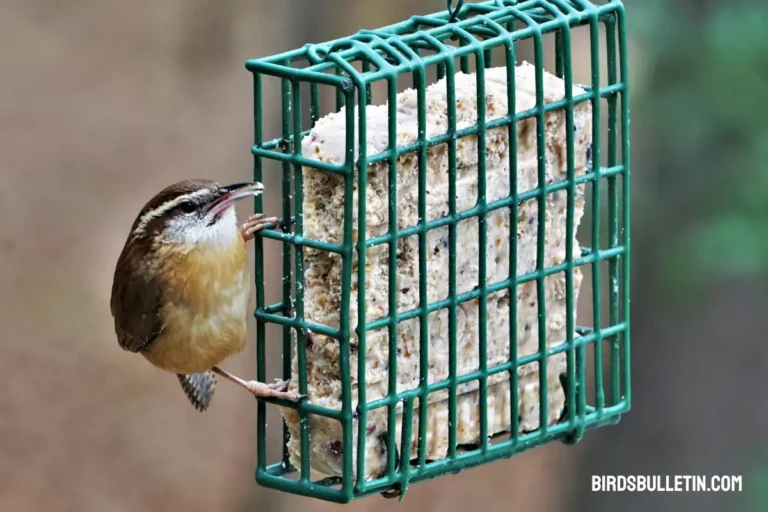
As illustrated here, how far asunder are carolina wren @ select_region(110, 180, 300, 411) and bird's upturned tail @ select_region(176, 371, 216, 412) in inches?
20.7

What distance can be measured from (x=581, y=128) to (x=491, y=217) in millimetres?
455

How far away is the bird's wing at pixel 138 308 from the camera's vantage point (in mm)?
4828

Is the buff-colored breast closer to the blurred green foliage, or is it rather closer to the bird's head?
the bird's head

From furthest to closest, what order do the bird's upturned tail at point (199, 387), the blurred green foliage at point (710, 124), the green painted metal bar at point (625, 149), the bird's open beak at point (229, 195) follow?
the blurred green foliage at point (710, 124), the bird's upturned tail at point (199, 387), the green painted metal bar at point (625, 149), the bird's open beak at point (229, 195)

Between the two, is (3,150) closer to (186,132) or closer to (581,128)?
(186,132)

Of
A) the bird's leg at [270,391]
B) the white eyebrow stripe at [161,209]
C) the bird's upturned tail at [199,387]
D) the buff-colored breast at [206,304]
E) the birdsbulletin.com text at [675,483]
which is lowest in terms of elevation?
the birdsbulletin.com text at [675,483]

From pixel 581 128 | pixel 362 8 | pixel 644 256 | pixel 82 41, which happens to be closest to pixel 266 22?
pixel 362 8

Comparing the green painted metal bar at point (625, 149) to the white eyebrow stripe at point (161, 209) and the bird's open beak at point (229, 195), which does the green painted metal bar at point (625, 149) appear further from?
the white eyebrow stripe at point (161, 209)

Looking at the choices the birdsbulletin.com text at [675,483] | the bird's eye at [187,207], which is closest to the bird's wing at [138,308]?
the bird's eye at [187,207]

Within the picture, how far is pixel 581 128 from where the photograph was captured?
4.82 metres

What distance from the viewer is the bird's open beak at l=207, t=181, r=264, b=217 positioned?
4.40 m

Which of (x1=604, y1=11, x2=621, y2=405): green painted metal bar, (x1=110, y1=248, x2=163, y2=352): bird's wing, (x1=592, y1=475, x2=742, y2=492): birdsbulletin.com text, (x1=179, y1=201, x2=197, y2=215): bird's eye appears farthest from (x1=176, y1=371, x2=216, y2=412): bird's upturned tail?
(x1=592, y1=475, x2=742, y2=492): birdsbulletin.com text

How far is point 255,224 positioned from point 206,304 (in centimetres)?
38

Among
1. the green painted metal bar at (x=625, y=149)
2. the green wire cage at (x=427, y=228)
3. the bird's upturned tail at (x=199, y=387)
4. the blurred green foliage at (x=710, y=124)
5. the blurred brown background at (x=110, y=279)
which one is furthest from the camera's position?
the blurred brown background at (x=110, y=279)
